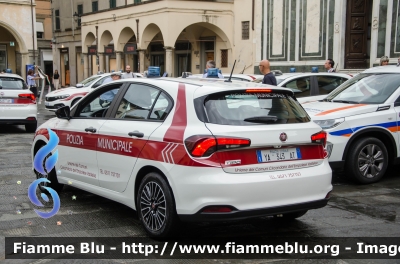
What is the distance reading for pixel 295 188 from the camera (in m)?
4.93

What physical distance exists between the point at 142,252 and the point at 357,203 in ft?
10.6

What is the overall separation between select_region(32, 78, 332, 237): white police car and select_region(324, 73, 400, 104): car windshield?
3545 millimetres

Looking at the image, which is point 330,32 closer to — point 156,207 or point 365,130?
point 365,130

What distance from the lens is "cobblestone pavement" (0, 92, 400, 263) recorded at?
548cm

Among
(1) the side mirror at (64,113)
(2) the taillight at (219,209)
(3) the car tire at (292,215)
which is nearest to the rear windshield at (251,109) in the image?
(2) the taillight at (219,209)

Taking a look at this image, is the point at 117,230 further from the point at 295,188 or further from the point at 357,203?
the point at 357,203

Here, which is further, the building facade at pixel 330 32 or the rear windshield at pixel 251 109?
the building facade at pixel 330 32

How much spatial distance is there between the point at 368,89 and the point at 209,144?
5058mm

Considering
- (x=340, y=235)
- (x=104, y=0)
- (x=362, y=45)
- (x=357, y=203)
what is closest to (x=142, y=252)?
(x=340, y=235)

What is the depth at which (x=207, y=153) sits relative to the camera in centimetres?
465

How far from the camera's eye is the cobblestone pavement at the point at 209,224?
18.0 feet

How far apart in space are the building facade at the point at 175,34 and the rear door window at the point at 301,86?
10588mm

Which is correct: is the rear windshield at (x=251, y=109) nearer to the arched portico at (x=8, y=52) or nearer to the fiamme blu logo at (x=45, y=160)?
the fiamme blu logo at (x=45, y=160)

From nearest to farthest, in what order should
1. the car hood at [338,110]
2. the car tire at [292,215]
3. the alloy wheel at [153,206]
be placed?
the alloy wheel at [153,206]
the car tire at [292,215]
the car hood at [338,110]
